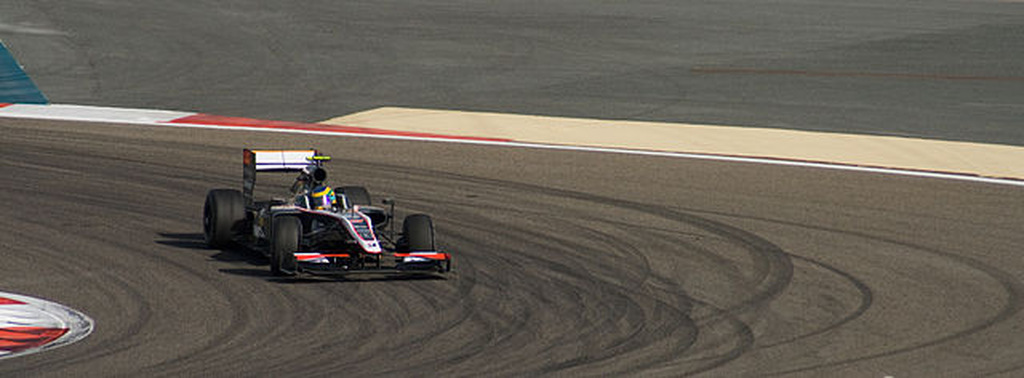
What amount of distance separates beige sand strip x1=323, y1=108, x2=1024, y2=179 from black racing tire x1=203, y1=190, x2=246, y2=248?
26.8ft

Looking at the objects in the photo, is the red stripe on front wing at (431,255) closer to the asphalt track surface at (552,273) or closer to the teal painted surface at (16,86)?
the asphalt track surface at (552,273)

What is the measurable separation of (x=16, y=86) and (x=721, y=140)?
12.2m

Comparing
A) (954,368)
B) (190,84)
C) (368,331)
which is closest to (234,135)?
(190,84)

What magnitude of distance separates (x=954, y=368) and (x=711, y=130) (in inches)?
509

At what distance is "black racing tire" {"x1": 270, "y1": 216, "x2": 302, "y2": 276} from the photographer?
43.5 feet

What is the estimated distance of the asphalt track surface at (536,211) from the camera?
1121 centimetres

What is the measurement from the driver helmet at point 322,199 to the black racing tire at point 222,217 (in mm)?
1078

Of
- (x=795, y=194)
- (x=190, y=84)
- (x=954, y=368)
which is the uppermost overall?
(x=190, y=84)

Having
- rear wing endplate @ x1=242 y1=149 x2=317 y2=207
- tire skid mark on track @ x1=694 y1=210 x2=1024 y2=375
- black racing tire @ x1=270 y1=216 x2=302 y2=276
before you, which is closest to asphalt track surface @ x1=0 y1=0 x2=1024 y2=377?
tire skid mark on track @ x1=694 y1=210 x2=1024 y2=375

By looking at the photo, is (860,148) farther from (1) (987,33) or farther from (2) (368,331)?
(1) (987,33)

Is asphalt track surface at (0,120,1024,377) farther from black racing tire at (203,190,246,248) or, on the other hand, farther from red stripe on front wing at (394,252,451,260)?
red stripe on front wing at (394,252,451,260)

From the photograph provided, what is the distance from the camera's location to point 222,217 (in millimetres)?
14555

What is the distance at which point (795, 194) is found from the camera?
18.4m

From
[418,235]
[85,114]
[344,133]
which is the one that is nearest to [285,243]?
[418,235]
